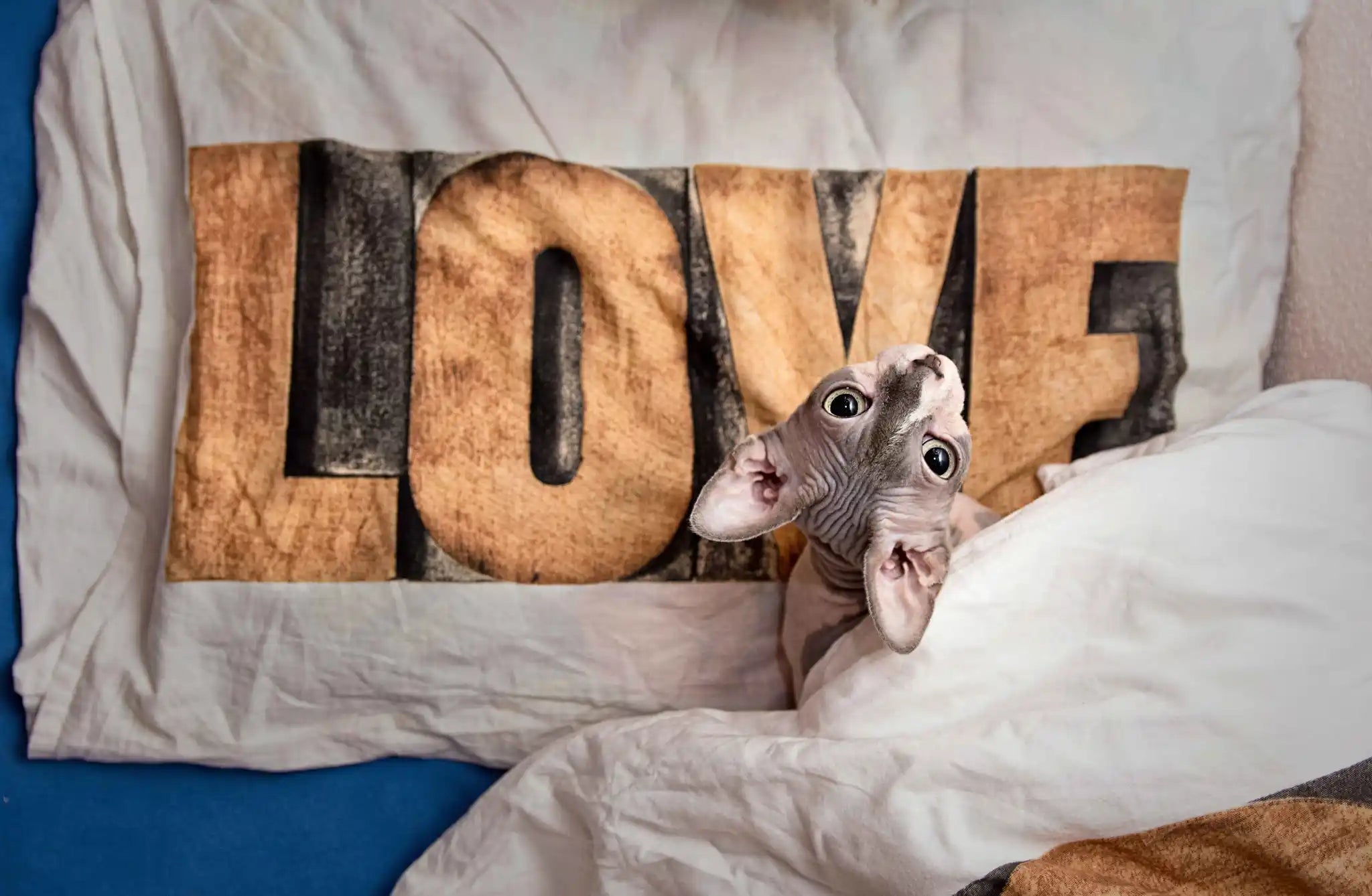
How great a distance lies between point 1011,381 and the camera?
1209 millimetres

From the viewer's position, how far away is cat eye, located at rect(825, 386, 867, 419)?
0.93 m

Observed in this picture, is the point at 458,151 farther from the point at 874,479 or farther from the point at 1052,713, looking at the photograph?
the point at 1052,713

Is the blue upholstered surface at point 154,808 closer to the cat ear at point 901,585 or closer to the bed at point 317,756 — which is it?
the bed at point 317,756

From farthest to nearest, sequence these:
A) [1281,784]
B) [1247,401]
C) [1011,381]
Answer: [1011,381], [1247,401], [1281,784]

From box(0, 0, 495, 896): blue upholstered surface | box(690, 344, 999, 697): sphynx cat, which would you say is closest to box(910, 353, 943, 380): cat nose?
box(690, 344, 999, 697): sphynx cat

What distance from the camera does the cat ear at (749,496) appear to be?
0.93 metres

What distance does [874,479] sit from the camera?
92cm

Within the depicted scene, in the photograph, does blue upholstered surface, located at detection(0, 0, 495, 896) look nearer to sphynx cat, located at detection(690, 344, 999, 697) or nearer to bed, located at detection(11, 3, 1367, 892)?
bed, located at detection(11, 3, 1367, 892)

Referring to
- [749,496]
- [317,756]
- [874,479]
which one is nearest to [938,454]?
[874,479]

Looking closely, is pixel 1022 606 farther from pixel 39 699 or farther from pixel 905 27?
pixel 39 699

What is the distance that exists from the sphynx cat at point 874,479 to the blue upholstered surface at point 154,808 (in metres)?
0.57

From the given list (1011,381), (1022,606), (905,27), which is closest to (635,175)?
(905,27)

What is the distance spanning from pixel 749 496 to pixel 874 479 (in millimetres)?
129

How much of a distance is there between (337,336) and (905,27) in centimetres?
81
